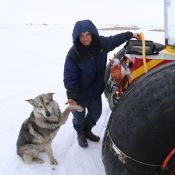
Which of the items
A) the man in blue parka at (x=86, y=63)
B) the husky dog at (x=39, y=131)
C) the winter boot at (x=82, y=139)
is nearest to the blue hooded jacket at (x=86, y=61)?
the man in blue parka at (x=86, y=63)

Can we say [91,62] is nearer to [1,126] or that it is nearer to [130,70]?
[130,70]

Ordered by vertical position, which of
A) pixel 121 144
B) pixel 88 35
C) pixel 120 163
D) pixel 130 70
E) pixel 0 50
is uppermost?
pixel 88 35

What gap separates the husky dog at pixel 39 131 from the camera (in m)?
3.94

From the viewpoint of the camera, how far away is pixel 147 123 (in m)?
1.87

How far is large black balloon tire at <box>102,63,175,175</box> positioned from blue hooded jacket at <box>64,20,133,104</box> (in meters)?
1.54

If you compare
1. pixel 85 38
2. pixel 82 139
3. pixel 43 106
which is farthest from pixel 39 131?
pixel 85 38

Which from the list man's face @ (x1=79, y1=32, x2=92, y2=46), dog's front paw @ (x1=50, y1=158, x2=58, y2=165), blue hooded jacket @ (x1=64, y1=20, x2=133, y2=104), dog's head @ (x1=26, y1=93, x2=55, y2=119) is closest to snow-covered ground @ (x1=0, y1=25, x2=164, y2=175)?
dog's front paw @ (x1=50, y1=158, x2=58, y2=165)

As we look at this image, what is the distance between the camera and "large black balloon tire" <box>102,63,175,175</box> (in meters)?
1.85

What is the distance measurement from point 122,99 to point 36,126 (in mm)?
2172

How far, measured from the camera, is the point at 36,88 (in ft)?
24.1

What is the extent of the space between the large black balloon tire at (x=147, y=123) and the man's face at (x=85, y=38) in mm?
1527

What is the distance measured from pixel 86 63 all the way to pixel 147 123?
182cm

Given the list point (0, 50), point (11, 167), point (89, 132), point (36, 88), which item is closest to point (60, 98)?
point (36, 88)

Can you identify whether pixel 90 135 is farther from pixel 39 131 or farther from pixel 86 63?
pixel 86 63
